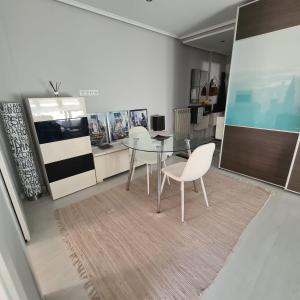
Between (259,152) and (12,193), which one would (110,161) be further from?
(259,152)

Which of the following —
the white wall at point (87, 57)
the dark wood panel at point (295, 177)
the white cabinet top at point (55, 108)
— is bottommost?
the dark wood panel at point (295, 177)

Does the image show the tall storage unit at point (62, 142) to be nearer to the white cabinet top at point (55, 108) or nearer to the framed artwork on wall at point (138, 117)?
the white cabinet top at point (55, 108)

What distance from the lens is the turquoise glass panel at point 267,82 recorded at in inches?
84.7

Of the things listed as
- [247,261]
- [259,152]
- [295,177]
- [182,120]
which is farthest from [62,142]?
[295,177]

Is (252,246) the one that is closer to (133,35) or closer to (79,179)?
(79,179)

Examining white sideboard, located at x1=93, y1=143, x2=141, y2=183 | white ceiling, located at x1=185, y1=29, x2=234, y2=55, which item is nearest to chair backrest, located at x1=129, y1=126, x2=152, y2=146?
white sideboard, located at x1=93, y1=143, x2=141, y2=183

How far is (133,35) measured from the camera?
304 cm

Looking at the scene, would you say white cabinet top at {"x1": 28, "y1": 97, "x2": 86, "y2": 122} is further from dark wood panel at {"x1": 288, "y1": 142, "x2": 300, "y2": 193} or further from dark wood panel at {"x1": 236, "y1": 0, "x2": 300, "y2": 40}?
dark wood panel at {"x1": 288, "y1": 142, "x2": 300, "y2": 193}

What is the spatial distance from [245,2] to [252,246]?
3.08 meters

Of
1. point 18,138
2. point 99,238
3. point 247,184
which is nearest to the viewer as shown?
point 99,238

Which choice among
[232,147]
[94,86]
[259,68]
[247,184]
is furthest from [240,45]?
[94,86]

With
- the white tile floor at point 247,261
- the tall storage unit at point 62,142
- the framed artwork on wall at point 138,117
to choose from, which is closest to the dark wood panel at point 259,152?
the white tile floor at point 247,261

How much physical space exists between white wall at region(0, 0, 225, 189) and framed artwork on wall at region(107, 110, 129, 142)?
151 millimetres

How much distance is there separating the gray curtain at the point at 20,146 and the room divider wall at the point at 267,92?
2929 millimetres
